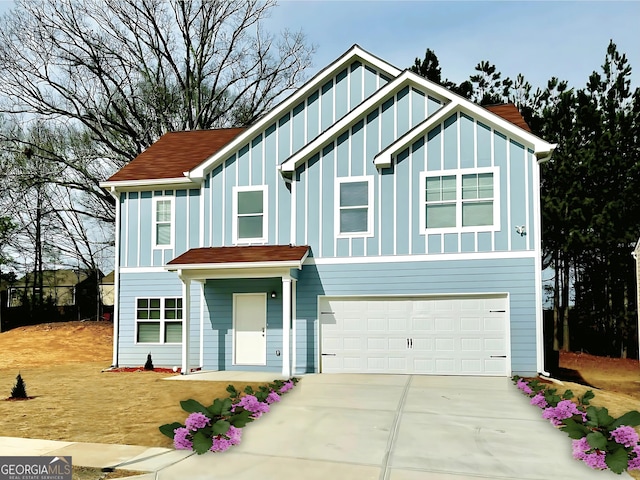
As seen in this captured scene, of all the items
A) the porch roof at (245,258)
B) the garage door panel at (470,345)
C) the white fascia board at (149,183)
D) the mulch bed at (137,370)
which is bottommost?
the mulch bed at (137,370)

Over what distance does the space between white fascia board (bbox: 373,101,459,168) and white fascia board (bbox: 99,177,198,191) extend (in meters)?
5.66

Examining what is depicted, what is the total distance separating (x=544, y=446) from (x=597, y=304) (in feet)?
69.3

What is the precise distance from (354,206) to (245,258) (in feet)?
10.3

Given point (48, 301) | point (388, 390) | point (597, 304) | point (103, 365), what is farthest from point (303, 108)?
point (48, 301)

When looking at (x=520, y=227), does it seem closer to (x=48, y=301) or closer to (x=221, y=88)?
(x=221, y=88)

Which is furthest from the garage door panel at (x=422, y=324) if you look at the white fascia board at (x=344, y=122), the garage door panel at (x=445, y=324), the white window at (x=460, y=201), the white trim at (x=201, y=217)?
the white trim at (x=201, y=217)

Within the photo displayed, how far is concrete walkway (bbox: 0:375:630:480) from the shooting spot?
6930mm

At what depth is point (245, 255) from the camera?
1509 cm

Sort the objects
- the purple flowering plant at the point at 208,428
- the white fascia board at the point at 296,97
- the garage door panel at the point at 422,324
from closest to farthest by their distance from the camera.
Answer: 1. the purple flowering plant at the point at 208,428
2. the garage door panel at the point at 422,324
3. the white fascia board at the point at 296,97

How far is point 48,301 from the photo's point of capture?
31.0m

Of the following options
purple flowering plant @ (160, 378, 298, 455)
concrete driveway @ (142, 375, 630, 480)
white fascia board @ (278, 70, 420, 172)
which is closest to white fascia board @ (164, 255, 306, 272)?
white fascia board @ (278, 70, 420, 172)

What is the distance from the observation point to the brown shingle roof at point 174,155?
696 inches

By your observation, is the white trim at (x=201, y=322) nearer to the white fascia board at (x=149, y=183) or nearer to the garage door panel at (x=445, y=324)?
the white fascia board at (x=149, y=183)

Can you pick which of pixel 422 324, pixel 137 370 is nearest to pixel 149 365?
pixel 137 370
